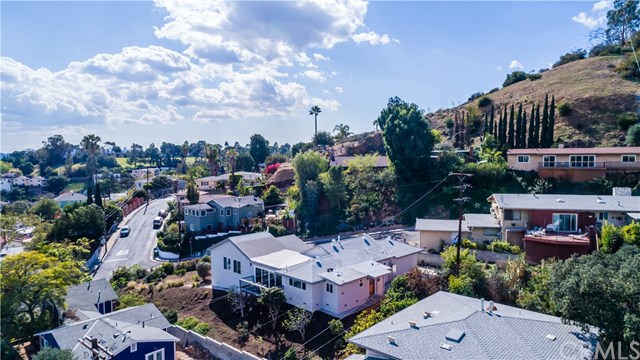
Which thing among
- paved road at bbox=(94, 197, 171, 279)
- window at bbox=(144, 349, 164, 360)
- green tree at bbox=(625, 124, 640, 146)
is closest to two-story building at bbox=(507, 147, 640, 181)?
green tree at bbox=(625, 124, 640, 146)

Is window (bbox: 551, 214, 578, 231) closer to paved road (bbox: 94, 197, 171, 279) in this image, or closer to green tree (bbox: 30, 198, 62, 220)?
paved road (bbox: 94, 197, 171, 279)

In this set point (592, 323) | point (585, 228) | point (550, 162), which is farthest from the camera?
point (550, 162)

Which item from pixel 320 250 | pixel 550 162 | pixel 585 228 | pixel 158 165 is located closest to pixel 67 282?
pixel 320 250

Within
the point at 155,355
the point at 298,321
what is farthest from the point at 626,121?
the point at 155,355

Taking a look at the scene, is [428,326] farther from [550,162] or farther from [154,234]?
[154,234]

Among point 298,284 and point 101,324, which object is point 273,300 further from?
point 101,324

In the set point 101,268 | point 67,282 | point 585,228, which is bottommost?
point 101,268

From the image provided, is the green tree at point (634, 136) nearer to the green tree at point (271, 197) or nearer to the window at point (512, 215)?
the window at point (512, 215)
